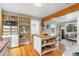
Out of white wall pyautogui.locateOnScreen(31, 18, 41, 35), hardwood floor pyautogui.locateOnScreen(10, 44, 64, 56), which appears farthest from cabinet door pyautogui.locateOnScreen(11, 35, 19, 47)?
white wall pyautogui.locateOnScreen(31, 18, 41, 35)

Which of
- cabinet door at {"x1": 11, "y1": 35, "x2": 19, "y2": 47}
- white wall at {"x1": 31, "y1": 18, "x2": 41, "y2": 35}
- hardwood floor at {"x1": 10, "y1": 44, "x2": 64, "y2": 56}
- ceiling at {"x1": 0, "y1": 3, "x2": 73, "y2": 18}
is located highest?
ceiling at {"x1": 0, "y1": 3, "x2": 73, "y2": 18}

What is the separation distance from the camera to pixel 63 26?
1.08 meters

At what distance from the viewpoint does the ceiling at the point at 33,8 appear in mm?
974

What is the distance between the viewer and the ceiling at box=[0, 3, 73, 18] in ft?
3.20

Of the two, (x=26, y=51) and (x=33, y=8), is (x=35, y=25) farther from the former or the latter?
(x=26, y=51)

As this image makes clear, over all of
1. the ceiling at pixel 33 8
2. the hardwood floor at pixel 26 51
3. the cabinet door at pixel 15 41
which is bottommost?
the hardwood floor at pixel 26 51

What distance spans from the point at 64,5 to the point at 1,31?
89cm

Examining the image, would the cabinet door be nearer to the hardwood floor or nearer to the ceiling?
the hardwood floor

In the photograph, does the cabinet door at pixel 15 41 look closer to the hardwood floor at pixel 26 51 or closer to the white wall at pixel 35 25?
the hardwood floor at pixel 26 51

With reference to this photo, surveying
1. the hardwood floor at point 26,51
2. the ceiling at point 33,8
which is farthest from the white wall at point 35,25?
the hardwood floor at point 26,51

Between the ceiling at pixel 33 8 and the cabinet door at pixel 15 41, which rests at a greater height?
the ceiling at pixel 33 8

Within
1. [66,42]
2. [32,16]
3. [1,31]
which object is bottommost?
[66,42]

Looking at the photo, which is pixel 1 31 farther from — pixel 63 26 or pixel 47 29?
pixel 63 26

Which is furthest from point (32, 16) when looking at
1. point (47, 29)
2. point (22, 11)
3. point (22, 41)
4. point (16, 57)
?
point (16, 57)
